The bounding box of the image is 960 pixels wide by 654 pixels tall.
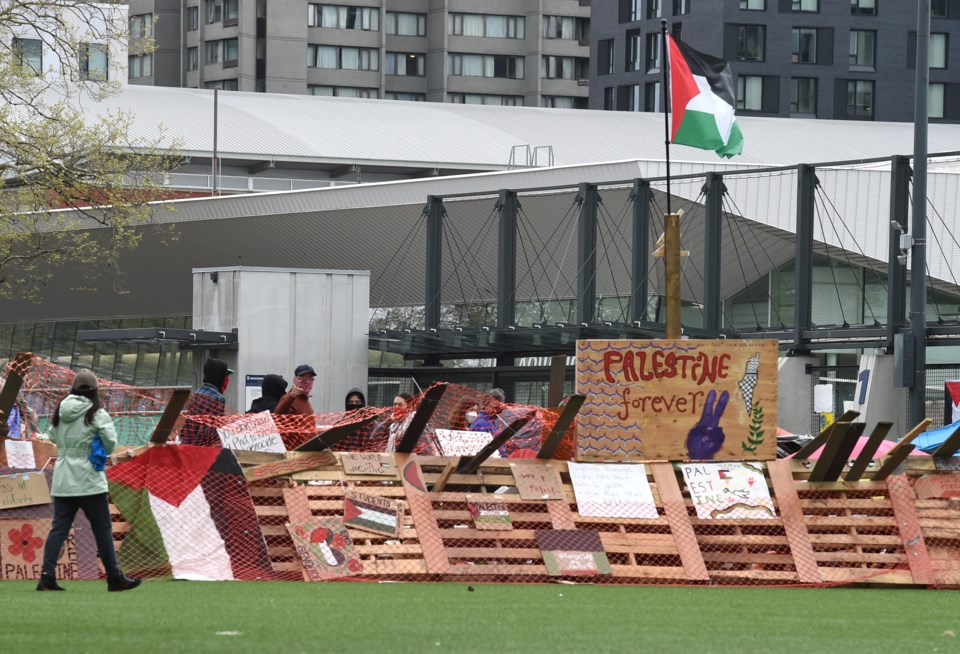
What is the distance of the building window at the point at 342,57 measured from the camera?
127m

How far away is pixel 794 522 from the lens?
16047 millimetres

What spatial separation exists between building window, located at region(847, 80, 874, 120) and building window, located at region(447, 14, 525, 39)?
A: 38.3 metres

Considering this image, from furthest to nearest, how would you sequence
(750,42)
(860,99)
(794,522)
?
(860,99)
(750,42)
(794,522)

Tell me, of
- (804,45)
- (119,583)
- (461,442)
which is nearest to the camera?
(119,583)

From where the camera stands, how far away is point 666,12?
97.9 m

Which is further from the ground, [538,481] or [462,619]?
[538,481]

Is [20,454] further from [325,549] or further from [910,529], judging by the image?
[910,529]

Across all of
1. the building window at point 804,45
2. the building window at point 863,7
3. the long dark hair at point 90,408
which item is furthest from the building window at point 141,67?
the long dark hair at point 90,408

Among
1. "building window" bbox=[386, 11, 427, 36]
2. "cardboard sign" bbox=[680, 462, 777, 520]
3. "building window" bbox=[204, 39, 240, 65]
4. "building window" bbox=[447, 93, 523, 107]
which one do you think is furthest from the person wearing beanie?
"building window" bbox=[386, 11, 427, 36]

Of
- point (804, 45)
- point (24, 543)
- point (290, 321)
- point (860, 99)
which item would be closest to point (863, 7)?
point (804, 45)

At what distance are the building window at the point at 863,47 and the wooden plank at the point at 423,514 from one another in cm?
8481

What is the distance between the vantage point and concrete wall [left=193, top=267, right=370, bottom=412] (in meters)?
32.0

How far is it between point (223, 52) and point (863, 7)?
46.6 m

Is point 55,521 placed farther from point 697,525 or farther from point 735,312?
point 735,312
